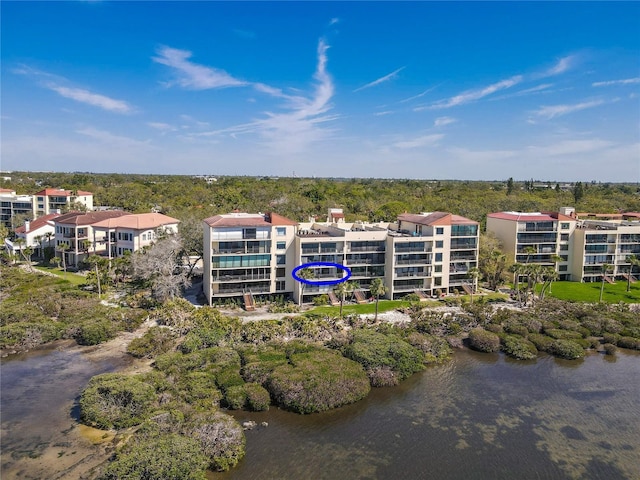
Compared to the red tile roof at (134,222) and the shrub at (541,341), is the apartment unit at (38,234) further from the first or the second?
the shrub at (541,341)

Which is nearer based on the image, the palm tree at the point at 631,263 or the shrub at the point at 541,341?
the shrub at the point at 541,341

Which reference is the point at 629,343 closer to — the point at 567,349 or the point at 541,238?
the point at 567,349

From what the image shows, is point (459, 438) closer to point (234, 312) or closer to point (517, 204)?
point (234, 312)

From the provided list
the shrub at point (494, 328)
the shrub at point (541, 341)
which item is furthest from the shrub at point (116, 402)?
the shrub at point (541, 341)

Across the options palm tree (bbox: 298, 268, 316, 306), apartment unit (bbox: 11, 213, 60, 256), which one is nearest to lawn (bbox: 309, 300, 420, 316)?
palm tree (bbox: 298, 268, 316, 306)

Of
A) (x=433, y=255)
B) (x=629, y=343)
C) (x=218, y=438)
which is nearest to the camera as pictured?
(x=218, y=438)

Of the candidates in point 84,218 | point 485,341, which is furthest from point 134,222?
point 485,341

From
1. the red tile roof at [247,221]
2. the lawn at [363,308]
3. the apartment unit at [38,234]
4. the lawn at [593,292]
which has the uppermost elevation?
the red tile roof at [247,221]
